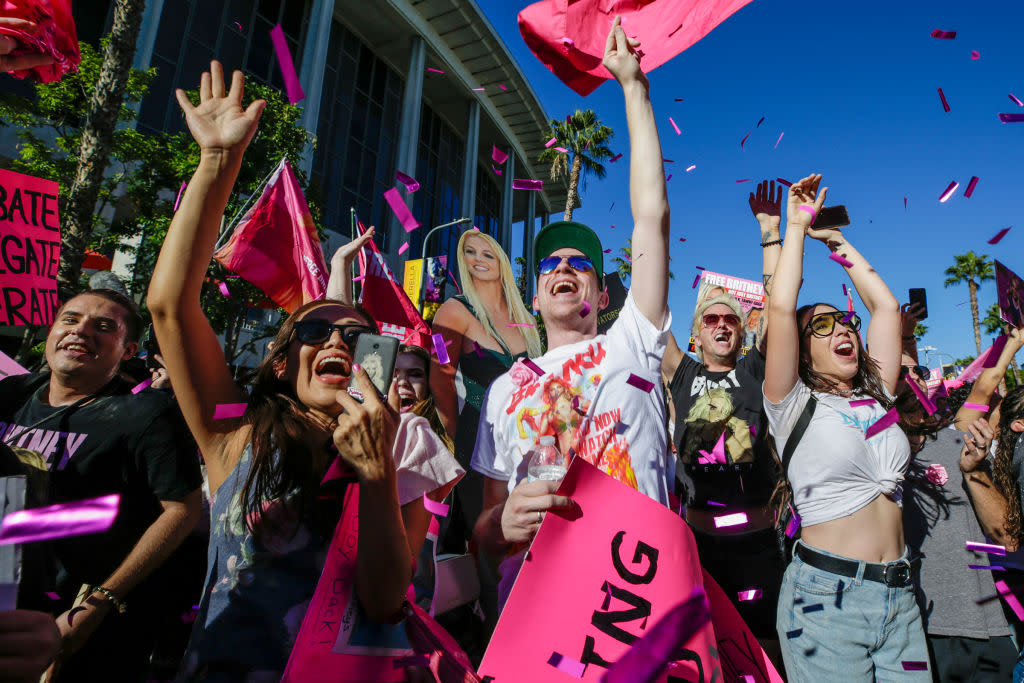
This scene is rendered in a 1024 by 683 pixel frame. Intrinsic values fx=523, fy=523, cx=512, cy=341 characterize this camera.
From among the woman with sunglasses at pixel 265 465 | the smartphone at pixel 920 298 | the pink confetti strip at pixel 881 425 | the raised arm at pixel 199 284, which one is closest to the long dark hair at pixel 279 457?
the woman with sunglasses at pixel 265 465

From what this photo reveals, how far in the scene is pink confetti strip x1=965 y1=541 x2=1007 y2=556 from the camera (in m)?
3.01

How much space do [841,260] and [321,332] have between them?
128 inches

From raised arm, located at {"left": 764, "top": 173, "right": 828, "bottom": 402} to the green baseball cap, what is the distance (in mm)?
904

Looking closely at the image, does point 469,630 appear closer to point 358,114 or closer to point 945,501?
point 945,501

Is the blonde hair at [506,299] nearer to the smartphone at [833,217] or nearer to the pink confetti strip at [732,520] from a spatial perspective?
the pink confetti strip at [732,520]

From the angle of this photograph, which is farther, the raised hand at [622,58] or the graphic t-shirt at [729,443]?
the graphic t-shirt at [729,443]

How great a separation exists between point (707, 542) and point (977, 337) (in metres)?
41.1

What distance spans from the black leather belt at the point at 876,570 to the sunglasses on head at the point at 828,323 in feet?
3.89

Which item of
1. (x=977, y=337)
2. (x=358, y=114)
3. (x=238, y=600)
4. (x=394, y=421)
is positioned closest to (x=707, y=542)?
(x=394, y=421)

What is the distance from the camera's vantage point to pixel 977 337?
33.1 meters

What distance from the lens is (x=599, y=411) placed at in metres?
2.00

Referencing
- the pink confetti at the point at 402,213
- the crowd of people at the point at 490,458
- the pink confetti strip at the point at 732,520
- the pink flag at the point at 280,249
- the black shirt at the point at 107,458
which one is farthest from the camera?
the pink confetti at the point at 402,213

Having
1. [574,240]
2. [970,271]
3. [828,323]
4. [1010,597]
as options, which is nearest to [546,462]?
[574,240]

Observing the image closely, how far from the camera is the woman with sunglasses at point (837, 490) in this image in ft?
7.57
